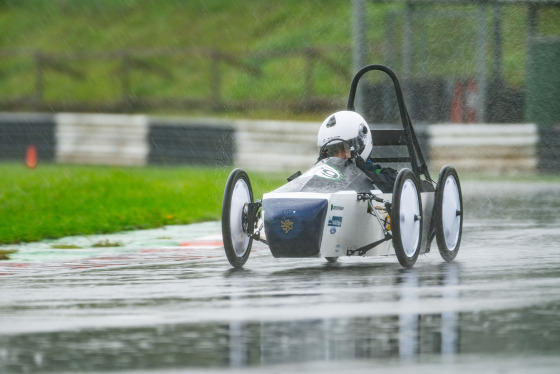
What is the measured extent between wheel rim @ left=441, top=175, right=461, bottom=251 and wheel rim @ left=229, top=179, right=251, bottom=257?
156cm

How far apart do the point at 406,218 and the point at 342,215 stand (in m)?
0.49

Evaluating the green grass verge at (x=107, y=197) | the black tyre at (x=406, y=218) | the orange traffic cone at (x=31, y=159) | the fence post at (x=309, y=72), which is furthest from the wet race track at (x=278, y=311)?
the fence post at (x=309, y=72)

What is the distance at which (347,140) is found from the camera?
36.1ft

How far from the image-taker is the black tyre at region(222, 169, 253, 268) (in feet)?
34.2

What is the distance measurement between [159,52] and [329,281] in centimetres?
2572

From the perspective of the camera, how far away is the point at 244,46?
1585 inches

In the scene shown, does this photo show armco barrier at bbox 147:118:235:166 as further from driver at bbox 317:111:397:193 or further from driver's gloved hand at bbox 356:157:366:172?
driver's gloved hand at bbox 356:157:366:172

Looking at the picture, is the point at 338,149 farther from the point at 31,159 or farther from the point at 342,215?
the point at 31,159

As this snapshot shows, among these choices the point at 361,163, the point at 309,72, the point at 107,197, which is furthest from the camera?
the point at 309,72

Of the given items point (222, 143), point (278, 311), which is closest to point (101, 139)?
point (222, 143)

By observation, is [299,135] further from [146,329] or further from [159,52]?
[146,329]

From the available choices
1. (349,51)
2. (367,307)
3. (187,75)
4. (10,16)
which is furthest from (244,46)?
(367,307)

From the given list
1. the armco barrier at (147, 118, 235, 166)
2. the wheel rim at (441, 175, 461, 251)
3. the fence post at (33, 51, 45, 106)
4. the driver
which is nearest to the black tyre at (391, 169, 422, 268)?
the driver

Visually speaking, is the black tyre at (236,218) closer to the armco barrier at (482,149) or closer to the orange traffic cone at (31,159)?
the armco barrier at (482,149)
